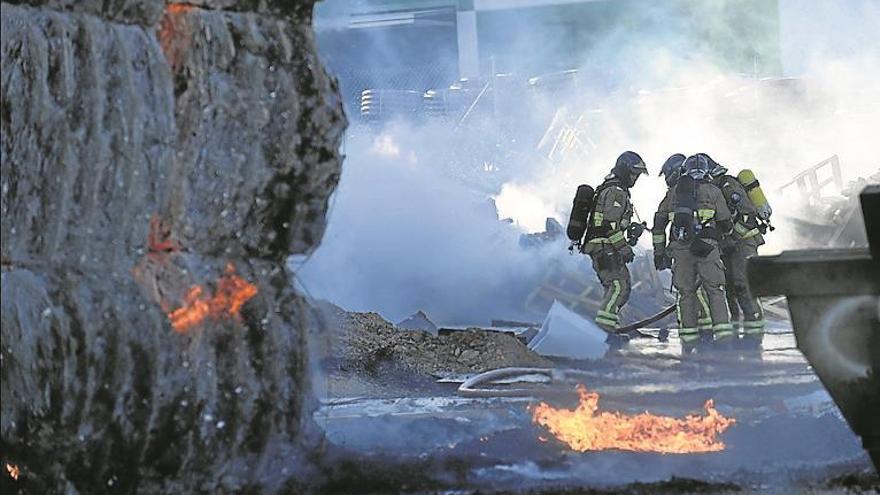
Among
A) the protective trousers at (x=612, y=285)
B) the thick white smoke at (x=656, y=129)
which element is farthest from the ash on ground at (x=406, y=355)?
the thick white smoke at (x=656, y=129)

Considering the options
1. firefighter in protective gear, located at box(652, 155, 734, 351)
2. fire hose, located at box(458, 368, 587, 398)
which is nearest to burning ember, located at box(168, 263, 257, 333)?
fire hose, located at box(458, 368, 587, 398)

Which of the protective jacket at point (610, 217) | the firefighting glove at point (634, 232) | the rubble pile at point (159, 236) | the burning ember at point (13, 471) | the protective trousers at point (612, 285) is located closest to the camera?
the rubble pile at point (159, 236)

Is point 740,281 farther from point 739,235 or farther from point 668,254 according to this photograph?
point 668,254

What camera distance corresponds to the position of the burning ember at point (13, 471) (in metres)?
3.56

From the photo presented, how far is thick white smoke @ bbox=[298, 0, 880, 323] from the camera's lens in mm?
15094

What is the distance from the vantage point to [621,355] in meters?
9.45

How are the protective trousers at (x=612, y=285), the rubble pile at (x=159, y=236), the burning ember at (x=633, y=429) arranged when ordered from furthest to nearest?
the protective trousers at (x=612, y=285), the burning ember at (x=633, y=429), the rubble pile at (x=159, y=236)

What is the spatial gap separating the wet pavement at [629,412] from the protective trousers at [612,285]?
2.01m

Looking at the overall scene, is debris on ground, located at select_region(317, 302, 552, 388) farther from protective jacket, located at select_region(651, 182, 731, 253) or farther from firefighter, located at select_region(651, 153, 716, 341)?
protective jacket, located at select_region(651, 182, 731, 253)

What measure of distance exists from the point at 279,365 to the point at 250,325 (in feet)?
0.66

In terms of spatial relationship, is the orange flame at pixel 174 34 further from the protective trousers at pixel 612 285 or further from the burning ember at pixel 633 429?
the protective trousers at pixel 612 285

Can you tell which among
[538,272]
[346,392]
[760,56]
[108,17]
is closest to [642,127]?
[760,56]

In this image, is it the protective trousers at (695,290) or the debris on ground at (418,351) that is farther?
the protective trousers at (695,290)

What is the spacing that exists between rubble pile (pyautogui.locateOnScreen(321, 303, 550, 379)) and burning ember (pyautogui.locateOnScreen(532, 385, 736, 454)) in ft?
8.33
